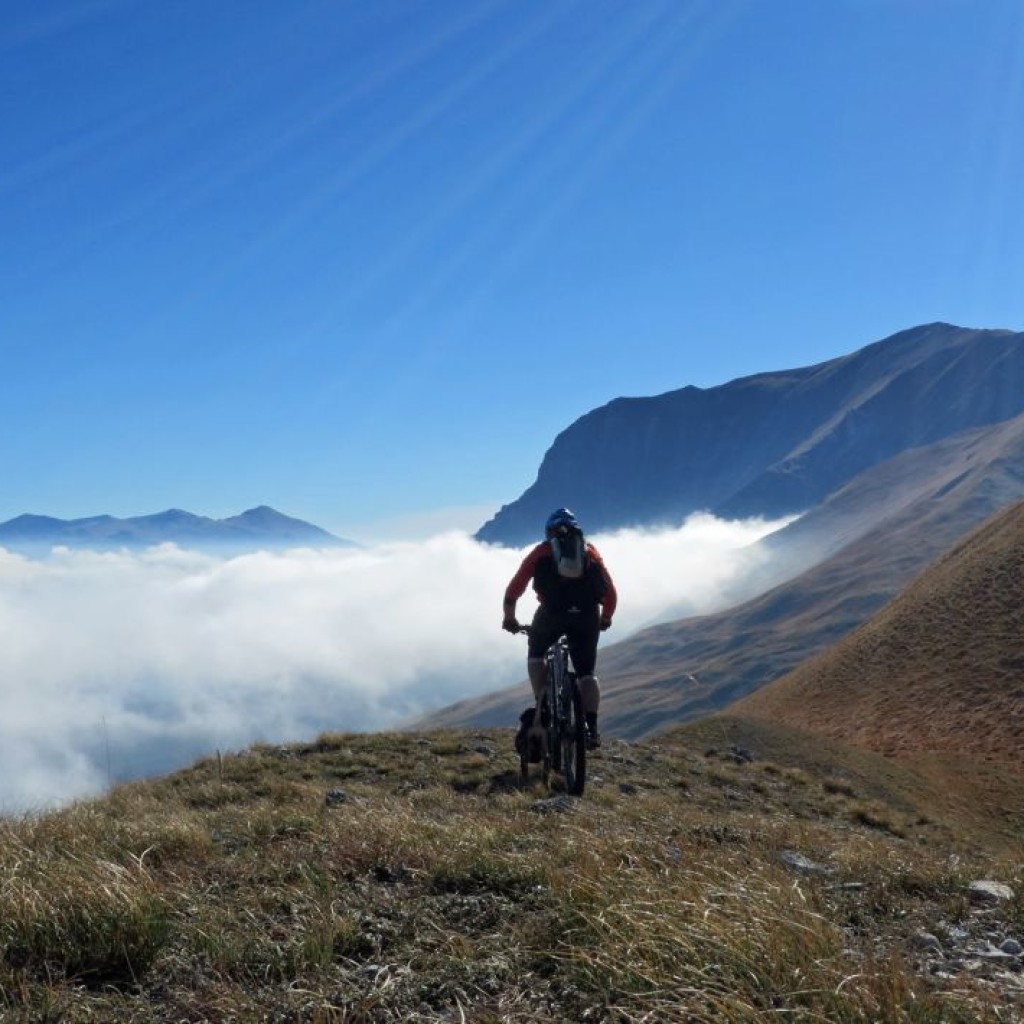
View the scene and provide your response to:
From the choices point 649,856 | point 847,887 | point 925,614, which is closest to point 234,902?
point 649,856

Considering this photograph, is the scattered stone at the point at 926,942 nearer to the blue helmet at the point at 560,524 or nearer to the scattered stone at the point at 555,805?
the scattered stone at the point at 555,805

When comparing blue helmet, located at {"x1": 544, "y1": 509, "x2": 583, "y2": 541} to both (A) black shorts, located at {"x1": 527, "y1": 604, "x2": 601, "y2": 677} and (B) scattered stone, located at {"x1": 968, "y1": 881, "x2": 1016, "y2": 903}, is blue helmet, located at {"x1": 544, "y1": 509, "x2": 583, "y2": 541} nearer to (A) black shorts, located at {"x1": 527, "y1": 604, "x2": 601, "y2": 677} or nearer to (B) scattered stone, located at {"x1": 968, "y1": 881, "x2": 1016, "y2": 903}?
(A) black shorts, located at {"x1": 527, "y1": 604, "x2": 601, "y2": 677}

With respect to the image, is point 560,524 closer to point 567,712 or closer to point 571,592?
point 571,592

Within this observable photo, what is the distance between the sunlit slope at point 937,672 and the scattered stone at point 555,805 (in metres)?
29.0

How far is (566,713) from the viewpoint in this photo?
10.6 meters

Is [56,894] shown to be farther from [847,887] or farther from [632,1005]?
[847,887]

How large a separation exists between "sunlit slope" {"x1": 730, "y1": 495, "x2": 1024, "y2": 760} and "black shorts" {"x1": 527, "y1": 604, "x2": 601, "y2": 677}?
1124 inches

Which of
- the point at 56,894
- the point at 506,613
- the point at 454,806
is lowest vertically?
the point at 454,806

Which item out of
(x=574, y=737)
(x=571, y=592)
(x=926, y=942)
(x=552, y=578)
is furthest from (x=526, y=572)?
(x=926, y=942)

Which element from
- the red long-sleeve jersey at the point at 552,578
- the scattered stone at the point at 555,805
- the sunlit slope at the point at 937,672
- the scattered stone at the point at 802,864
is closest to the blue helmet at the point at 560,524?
the red long-sleeve jersey at the point at 552,578

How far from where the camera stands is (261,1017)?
354 centimetres

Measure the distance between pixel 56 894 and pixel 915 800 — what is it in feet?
66.7

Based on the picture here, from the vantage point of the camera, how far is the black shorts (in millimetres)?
10422

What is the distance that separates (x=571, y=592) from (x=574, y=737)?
1616 mm
